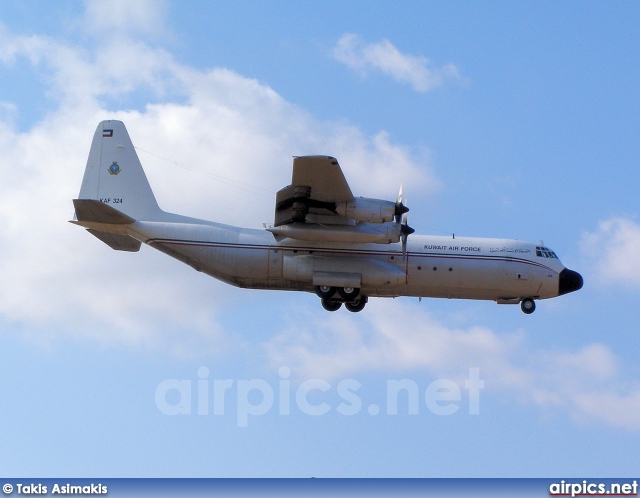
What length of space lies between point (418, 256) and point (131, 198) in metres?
9.64

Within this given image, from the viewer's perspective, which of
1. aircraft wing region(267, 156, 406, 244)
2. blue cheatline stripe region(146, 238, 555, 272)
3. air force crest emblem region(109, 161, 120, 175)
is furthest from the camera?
air force crest emblem region(109, 161, 120, 175)

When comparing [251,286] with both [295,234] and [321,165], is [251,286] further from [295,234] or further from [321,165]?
[321,165]

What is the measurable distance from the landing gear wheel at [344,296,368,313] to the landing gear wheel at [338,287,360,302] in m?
0.78

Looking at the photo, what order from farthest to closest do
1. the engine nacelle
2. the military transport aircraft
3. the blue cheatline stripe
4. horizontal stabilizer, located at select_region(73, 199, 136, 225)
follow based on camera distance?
1. the blue cheatline stripe
2. the military transport aircraft
3. horizontal stabilizer, located at select_region(73, 199, 136, 225)
4. the engine nacelle

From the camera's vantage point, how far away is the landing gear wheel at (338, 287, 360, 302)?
32959 mm

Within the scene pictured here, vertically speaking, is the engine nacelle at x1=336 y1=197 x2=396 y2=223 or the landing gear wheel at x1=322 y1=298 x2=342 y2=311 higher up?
the engine nacelle at x1=336 y1=197 x2=396 y2=223

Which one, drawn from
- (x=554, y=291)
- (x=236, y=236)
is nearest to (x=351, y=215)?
(x=236, y=236)

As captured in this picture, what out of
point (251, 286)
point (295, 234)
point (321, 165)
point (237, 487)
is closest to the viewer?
point (237, 487)

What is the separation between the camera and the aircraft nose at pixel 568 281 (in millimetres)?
33875

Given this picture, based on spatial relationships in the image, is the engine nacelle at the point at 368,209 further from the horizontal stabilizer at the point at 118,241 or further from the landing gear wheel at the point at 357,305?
the horizontal stabilizer at the point at 118,241

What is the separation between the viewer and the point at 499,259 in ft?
110

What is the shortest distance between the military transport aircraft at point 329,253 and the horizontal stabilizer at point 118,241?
0.07 m

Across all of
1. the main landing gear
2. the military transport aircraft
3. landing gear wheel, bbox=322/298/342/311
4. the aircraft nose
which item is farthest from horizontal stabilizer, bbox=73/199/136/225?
the aircraft nose

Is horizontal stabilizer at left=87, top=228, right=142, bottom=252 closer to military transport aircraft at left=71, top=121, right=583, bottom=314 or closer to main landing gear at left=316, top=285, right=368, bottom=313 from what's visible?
military transport aircraft at left=71, top=121, right=583, bottom=314
